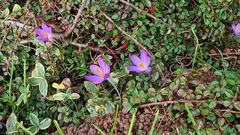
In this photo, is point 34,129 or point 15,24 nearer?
point 34,129

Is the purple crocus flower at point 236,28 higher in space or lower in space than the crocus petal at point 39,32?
lower

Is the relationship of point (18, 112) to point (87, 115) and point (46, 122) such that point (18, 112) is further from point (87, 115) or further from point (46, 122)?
point (87, 115)

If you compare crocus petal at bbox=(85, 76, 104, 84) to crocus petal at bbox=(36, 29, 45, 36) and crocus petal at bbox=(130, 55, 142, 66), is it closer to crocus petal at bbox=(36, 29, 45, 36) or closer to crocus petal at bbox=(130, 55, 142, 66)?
crocus petal at bbox=(130, 55, 142, 66)

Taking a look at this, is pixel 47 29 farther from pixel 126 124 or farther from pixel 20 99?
pixel 126 124

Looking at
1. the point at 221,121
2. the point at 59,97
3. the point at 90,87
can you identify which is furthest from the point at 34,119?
the point at 221,121

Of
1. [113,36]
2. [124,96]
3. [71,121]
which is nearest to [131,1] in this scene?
[113,36]

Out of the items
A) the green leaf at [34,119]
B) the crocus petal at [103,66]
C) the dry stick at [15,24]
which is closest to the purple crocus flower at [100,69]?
the crocus petal at [103,66]

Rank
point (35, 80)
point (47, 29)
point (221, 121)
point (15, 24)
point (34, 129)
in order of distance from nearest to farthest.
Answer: point (221, 121) < point (34, 129) < point (35, 80) < point (47, 29) < point (15, 24)

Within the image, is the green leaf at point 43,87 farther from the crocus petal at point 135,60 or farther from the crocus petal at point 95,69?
the crocus petal at point 135,60
